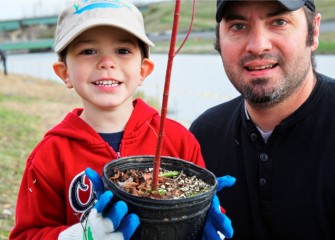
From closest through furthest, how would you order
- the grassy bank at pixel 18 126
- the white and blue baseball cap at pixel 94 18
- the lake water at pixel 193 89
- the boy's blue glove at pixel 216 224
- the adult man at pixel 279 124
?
the boy's blue glove at pixel 216 224
the white and blue baseball cap at pixel 94 18
the adult man at pixel 279 124
the grassy bank at pixel 18 126
the lake water at pixel 193 89

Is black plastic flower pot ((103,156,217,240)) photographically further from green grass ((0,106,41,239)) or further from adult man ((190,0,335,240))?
green grass ((0,106,41,239))

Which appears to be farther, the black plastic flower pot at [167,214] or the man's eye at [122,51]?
the man's eye at [122,51]

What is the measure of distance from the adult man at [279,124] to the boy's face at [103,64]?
0.70 metres

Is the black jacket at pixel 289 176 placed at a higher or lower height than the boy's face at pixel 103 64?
lower

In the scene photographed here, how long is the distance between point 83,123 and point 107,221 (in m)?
0.66

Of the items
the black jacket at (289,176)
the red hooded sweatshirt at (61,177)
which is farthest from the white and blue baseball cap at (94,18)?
the black jacket at (289,176)

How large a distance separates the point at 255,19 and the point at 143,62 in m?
0.65

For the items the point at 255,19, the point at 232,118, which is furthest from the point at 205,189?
the point at 232,118

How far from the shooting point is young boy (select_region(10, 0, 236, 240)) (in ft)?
6.21

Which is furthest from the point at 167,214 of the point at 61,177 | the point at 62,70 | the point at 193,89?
the point at 193,89

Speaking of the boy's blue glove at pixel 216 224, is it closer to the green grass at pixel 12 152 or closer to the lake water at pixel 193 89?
the green grass at pixel 12 152

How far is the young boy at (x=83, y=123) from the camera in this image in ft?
6.21

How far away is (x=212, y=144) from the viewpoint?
2777 mm

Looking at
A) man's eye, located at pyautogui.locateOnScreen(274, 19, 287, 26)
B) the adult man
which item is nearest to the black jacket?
the adult man
